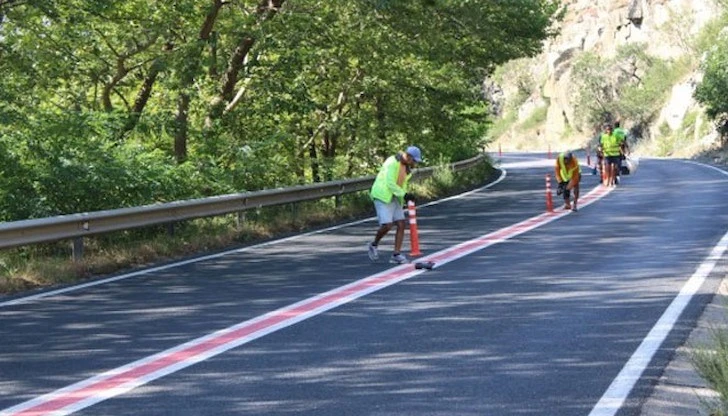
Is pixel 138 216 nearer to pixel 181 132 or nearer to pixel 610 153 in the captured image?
pixel 181 132

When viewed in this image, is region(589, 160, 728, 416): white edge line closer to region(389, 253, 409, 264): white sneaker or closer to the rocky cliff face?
region(389, 253, 409, 264): white sneaker

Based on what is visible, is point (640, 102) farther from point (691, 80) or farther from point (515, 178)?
point (515, 178)

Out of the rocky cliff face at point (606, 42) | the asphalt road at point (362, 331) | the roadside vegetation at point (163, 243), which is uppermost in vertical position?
the rocky cliff face at point (606, 42)

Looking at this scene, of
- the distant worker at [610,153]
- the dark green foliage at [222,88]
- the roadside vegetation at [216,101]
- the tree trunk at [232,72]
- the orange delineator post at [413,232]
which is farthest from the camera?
the distant worker at [610,153]

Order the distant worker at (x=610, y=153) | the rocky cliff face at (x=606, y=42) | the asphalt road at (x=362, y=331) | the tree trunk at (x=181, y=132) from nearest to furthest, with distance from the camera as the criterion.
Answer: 1. the asphalt road at (x=362, y=331)
2. the tree trunk at (x=181, y=132)
3. the distant worker at (x=610, y=153)
4. the rocky cliff face at (x=606, y=42)

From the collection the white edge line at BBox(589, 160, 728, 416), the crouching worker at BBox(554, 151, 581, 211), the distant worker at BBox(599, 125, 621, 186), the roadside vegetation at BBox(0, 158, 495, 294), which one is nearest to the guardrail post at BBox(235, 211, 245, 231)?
the roadside vegetation at BBox(0, 158, 495, 294)

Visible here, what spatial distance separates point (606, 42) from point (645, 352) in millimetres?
94920

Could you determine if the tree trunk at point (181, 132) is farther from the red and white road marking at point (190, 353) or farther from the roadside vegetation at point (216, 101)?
the red and white road marking at point (190, 353)

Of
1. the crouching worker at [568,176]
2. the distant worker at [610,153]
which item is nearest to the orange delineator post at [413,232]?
the crouching worker at [568,176]

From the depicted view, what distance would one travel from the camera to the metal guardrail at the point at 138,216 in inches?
452

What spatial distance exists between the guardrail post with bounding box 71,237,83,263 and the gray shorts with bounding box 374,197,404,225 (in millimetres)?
A: 3607

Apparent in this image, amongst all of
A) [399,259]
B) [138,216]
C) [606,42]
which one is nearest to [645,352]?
[399,259]

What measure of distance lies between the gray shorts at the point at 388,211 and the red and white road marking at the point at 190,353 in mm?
770

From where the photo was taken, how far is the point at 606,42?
322 feet
